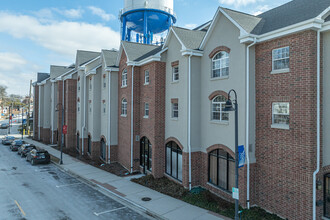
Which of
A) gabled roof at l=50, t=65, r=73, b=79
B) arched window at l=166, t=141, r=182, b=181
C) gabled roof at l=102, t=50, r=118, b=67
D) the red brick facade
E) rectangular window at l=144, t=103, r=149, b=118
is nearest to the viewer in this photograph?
the red brick facade

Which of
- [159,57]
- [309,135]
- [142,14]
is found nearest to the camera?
[309,135]

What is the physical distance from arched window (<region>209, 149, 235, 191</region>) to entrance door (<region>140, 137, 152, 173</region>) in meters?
6.17

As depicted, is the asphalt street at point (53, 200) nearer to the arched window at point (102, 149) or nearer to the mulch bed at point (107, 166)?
the mulch bed at point (107, 166)

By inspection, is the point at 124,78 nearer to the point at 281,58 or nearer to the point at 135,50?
the point at 135,50

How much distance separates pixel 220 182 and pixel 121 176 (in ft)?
28.6

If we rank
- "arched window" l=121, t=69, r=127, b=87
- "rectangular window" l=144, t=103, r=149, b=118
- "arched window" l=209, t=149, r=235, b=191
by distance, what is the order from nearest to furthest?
"arched window" l=209, t=149, r=235, b=191, "rectangular window" l=144, t=103, r=149, b=118, "arched window" l=121, t=69, r=127, b=87

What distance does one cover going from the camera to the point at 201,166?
52.1 feet

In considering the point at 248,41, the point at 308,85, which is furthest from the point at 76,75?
the point at 308,85

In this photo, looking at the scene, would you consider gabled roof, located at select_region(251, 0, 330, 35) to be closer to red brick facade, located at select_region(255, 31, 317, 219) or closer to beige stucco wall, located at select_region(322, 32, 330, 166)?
red brick facade, located at select_region(255, 31, 317, 219)

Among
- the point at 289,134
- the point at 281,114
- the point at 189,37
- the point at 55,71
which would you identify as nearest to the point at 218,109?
the point at 281,114

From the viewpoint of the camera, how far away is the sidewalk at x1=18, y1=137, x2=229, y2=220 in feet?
39.7

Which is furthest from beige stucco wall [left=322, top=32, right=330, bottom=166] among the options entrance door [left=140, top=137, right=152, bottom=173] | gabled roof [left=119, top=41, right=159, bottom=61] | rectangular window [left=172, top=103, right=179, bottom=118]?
gabled roof [left=119, top=41, right=159, bottom=61]

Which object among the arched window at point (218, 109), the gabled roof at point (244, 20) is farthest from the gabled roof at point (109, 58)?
the gabled roof at point (244, 20)

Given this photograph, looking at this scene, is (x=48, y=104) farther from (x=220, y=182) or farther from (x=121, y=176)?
(x=220, y=182)
